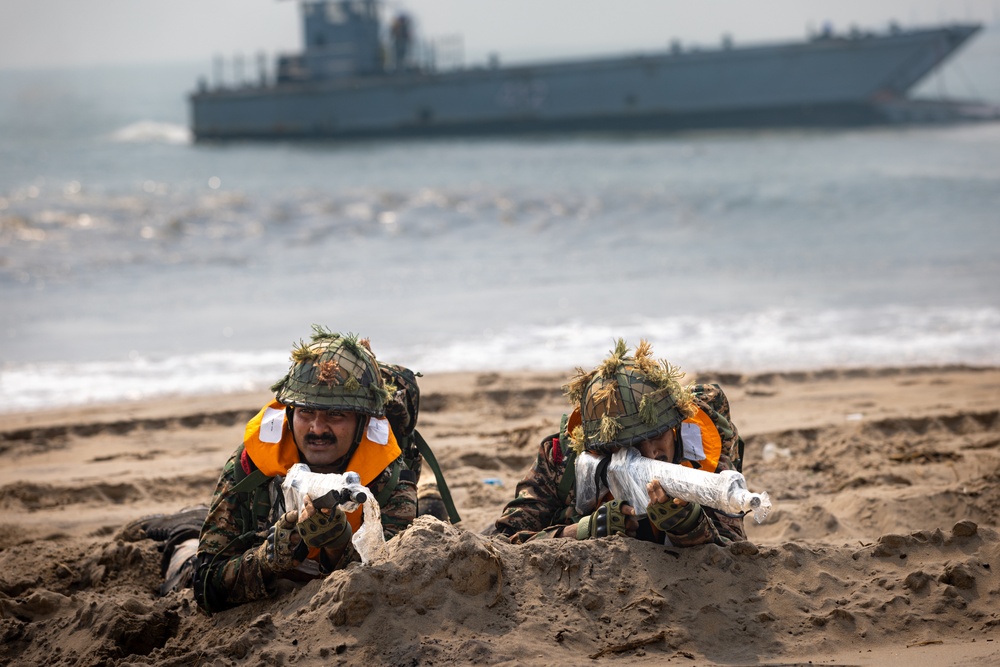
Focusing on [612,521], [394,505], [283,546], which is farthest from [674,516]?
[283,546]

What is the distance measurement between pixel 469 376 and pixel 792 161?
18.7m

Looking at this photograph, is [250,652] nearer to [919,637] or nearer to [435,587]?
[435,587]

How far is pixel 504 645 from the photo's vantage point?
3.29 m

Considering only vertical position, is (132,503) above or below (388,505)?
below

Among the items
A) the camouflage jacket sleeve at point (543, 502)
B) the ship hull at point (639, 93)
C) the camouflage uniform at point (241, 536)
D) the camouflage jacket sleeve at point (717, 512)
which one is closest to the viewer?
the camouflage jacket sleeve at point (717, 512)

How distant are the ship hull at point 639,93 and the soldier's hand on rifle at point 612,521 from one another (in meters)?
28.1

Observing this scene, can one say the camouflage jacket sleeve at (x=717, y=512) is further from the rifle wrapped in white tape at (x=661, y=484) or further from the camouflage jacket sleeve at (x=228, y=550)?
the camouflage jacket sleeve at (x=228, y=550)

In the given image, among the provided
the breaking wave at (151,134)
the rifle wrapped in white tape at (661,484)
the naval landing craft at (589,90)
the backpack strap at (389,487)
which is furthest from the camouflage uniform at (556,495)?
the breaking wave at (151,134)

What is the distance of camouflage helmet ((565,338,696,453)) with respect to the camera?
3621 mm

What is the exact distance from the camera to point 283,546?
3.53m

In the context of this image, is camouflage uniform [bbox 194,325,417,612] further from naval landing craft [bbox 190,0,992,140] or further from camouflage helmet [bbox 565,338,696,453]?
naval landing craft [bbox 190,0,992,140]

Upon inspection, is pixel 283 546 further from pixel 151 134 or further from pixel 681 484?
pixel 151 134

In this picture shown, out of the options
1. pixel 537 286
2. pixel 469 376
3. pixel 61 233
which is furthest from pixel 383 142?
pixel 469 376

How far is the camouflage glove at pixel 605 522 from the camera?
Result: 371 cm
